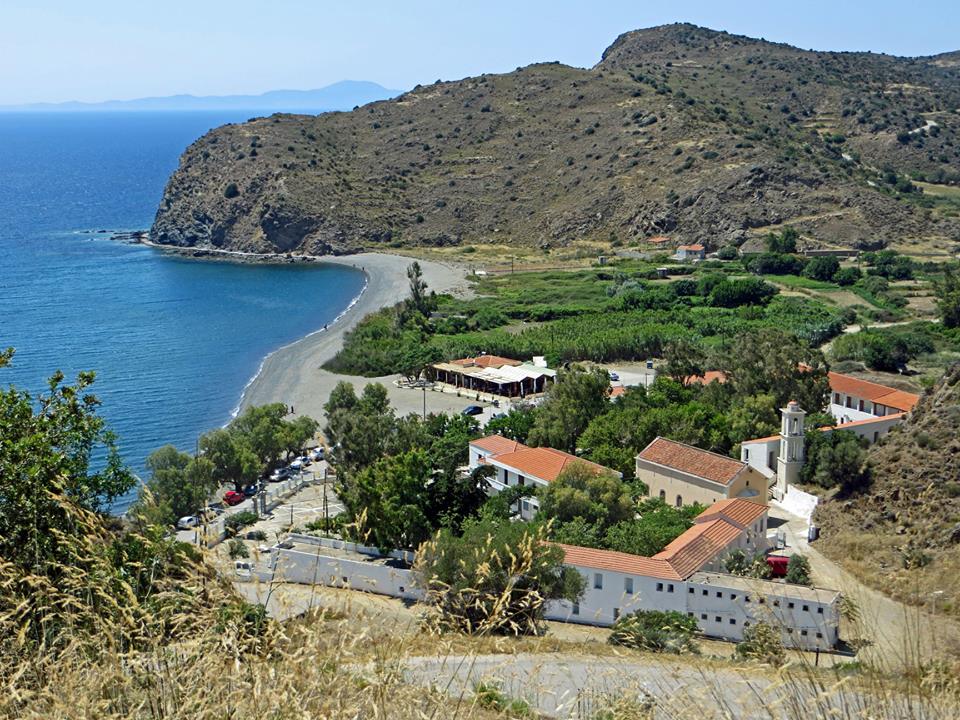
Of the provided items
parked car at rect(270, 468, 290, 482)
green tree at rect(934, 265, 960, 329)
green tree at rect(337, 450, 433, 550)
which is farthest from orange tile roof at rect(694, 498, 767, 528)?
green tree at rect(934, 265, 960, 329)

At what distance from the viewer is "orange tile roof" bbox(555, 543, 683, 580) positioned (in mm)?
19484

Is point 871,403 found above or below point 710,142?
below

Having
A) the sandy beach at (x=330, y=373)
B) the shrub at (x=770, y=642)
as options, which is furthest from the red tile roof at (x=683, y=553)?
the sandy beach at (x=330, y=373)

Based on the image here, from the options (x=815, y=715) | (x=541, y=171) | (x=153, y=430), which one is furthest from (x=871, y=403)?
(x=541, y=171)

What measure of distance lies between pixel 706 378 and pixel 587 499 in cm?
1495

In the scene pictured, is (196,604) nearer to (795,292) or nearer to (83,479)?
(83,479)

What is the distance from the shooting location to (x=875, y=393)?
32531 millimetres

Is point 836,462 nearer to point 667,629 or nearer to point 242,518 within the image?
point 667,629

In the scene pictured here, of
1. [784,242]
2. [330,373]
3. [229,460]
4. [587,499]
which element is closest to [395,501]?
[587,499]

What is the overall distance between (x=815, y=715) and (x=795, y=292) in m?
59.3

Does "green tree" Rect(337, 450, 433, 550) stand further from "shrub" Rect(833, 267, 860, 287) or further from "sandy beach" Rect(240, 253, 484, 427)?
"shrub" Rect(833, 267, 860, 287)

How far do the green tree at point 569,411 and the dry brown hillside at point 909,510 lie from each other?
800 centimetres

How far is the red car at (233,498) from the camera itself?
30250 mm

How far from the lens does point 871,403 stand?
105ft
